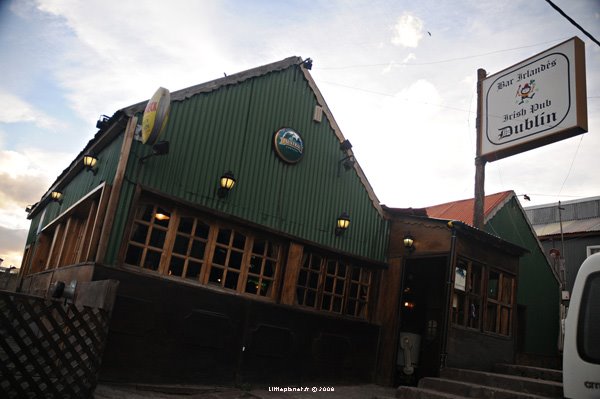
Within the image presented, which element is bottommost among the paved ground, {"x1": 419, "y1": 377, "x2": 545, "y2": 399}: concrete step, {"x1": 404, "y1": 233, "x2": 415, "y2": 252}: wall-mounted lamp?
the paved ground

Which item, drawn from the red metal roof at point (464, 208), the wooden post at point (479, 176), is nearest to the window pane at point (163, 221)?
the wooden post at point (479, 176)

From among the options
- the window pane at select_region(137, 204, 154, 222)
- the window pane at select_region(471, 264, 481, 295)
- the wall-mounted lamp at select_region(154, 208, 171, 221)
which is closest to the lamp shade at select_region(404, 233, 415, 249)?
the window pane at select_region(471, 264, 481, 295)

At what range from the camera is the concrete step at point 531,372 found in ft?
30.3

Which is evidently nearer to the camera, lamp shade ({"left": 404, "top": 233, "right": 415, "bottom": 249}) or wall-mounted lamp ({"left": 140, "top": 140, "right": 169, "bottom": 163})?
wall-mounted lamp ({"left": 140, "top": 140, "right": 169, "bottom": 163})

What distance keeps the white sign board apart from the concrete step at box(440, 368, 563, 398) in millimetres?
6111

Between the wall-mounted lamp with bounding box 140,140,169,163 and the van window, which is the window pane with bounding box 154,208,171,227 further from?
the van window

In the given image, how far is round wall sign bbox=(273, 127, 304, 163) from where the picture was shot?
11.1 m

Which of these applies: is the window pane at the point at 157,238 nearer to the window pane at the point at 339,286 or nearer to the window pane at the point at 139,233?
the window pane at the point at 139,233

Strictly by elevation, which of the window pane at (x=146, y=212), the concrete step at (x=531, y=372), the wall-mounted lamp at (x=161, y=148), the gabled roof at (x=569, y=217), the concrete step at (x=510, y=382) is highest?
the gabled roof at (x=569, y=217)

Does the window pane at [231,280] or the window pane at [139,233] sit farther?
the window pane at [231,280]

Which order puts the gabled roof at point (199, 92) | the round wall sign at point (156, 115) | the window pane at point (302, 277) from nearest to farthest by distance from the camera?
the round wall sign at point (156, 115), the gabled roof at point (199, 92), the window pane at point (302, 277)

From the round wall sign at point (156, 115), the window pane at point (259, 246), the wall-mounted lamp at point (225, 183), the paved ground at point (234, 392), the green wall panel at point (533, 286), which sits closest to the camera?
the paved ground at point (234, 392)

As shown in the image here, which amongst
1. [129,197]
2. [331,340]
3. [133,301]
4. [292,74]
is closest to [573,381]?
[331,340]

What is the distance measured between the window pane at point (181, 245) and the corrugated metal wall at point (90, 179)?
72.1 inches
